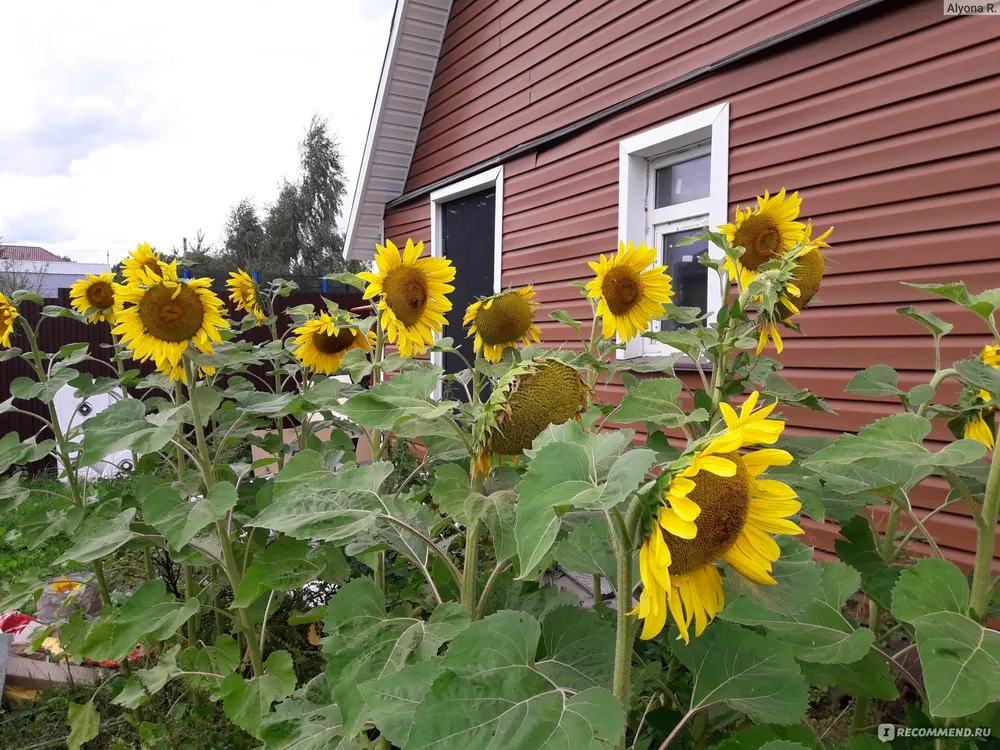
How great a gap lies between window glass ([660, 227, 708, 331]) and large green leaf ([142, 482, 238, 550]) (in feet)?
11.2

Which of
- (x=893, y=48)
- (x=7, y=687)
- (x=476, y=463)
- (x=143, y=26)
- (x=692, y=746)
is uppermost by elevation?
(x=143, y=26)

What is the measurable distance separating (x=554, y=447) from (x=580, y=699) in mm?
287

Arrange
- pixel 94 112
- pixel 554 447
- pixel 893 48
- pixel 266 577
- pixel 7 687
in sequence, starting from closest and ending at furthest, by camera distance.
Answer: pixel 554 447
pixel 266 577
pixel 7 687
pixel 893 48
pixel 94 112

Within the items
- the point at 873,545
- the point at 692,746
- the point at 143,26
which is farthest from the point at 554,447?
the point at 143,26

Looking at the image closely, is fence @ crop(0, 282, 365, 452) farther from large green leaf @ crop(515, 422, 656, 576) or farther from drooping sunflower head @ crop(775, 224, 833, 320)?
large green leaf @ crop(515, 422, 656, 576)

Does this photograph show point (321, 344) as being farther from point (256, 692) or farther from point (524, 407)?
point (524, 407)

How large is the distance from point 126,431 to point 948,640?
5.13 feet

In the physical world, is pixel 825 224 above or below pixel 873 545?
above

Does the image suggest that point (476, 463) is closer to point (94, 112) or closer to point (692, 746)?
point (692, 746)

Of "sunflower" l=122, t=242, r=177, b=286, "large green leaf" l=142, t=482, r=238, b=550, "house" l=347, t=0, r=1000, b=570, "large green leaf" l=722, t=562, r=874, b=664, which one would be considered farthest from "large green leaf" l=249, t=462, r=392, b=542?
"house" l=347, t=0, r=1000, b=570

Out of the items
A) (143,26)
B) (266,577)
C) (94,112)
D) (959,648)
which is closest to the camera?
(959,648)

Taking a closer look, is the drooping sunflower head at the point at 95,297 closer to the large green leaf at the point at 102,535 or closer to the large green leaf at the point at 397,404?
the large green leaf at the point at 102,535

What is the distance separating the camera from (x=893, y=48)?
125 inches

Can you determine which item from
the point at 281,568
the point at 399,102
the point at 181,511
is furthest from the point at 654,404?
the point at 399,102
